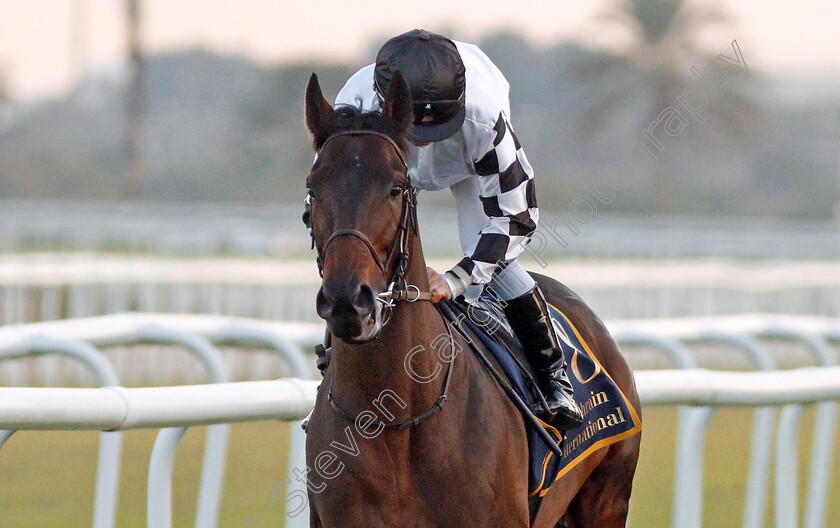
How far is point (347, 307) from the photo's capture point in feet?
8.00

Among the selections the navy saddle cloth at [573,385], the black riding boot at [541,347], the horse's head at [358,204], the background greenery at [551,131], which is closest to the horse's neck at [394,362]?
the horse's head at [358,204]

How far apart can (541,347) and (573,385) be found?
0.25m

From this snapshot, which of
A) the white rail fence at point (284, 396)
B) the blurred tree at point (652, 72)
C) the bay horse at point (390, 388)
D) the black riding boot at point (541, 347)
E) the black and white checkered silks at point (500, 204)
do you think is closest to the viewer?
the bay horse at point (390, 388)

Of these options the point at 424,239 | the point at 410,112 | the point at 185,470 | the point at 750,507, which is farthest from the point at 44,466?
the point at 424,239

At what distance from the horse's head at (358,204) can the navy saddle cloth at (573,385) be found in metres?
0.61

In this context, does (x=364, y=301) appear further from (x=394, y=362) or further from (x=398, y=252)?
(x=394, y=362)

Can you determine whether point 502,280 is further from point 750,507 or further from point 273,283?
point 273,283

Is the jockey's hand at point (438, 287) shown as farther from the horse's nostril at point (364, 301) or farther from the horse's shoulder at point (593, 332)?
the horse's shoulder at point (593, 332)

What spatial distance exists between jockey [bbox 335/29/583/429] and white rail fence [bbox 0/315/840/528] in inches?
25.2

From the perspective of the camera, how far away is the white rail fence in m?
2.74

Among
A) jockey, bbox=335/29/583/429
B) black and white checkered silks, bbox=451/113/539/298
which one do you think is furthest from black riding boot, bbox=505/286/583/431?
black and white checkered silks, bbox=451/113/539/298

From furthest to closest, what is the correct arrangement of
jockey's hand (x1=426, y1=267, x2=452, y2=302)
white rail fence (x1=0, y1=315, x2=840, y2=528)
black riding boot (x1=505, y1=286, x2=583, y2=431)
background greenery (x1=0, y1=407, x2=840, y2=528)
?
background greenery (x1=0, y1=407, x2=840, y2=528) → black riding boot (x1=505, y1=286, x2=583, y2=431) → jockey's hand (x1=426, y1=267, x2=452, y2=302) → white rail fence (x1=0, y1=315, x2=840, y2=528)

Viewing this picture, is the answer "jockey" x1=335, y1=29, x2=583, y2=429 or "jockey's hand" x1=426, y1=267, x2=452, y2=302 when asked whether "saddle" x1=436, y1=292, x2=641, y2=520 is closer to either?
"jockey" x1=335, y1=29, x2=583, y2=429

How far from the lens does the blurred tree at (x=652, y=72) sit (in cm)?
3403
